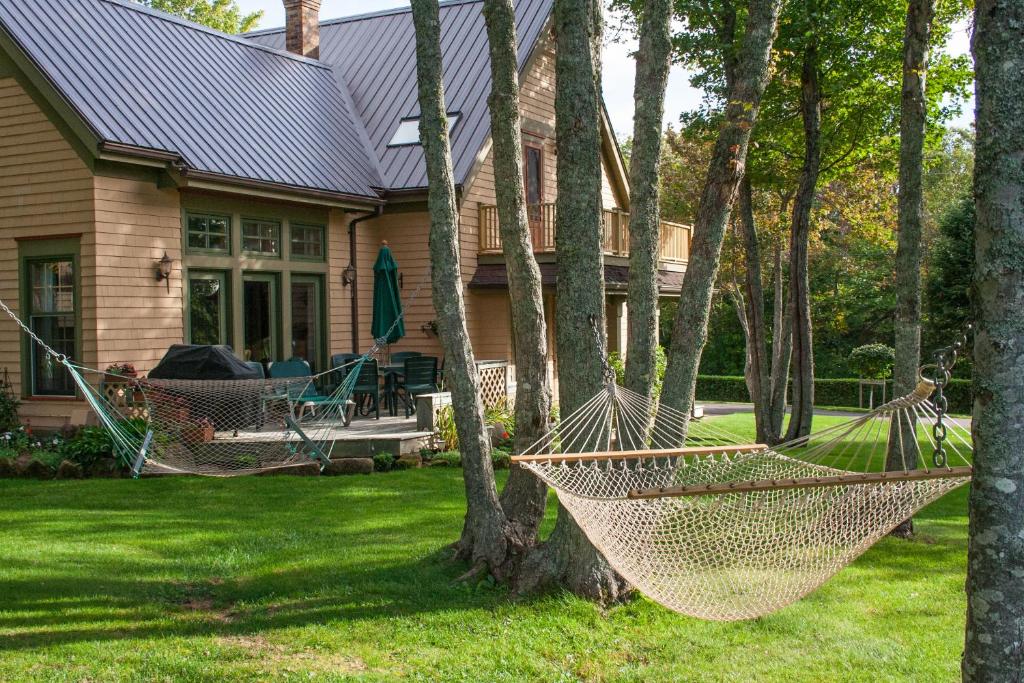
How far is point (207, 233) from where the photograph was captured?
12.3 meters

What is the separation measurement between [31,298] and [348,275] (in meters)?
4.34

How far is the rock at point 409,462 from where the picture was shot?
10750 mm

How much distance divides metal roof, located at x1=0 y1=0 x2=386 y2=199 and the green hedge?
1364 cm

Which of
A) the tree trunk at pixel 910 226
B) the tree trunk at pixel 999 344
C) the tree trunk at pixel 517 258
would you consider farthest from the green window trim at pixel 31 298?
the tree trunk at pixel 999 344

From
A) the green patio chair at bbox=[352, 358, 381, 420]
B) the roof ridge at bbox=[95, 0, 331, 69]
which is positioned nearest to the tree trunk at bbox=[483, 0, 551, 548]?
the green patio chair at bbox=[352, 358, 381, 420]

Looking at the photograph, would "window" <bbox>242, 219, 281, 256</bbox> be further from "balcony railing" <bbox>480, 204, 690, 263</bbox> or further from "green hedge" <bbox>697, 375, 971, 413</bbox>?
"green hedge" <bbox>697, 375, 971, 413</bbox>

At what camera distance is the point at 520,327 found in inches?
252

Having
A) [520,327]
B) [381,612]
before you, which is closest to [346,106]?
[520,327]

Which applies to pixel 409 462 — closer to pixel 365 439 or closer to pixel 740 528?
pixel 365 439

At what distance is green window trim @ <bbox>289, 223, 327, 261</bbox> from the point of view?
13.7m

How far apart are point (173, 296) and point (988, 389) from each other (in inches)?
411

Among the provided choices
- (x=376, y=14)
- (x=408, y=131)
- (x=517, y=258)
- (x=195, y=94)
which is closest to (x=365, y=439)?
(x=517, y=258)

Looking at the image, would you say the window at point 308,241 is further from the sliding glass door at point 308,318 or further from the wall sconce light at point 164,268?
the wall sconce light at point 164,268

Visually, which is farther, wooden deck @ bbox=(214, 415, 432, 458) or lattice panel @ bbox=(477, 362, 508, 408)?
lattice panel @ bbox=(477, 362, 508, 408)
